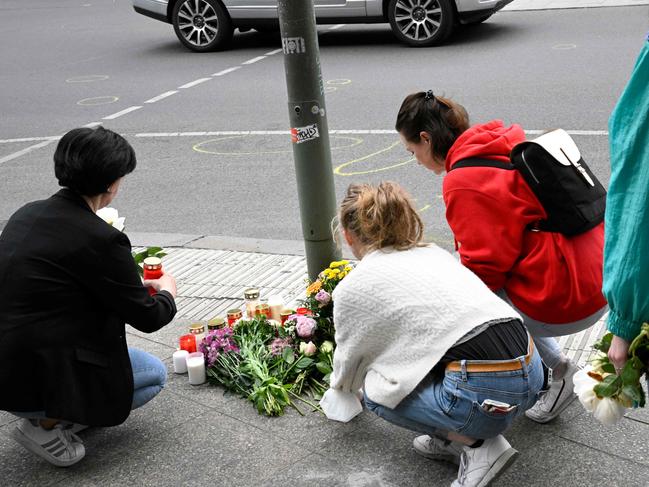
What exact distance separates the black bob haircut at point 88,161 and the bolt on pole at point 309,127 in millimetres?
1223

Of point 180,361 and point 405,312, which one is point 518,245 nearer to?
point 405,312

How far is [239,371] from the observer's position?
4246mm

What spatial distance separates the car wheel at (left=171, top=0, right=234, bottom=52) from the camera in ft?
44.7

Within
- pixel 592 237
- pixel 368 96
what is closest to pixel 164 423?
pixel 592 237

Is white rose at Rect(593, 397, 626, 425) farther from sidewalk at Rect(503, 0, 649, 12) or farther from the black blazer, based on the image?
sidewalk at Rect(503, 0, 649, 12)

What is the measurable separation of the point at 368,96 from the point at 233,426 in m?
7.08

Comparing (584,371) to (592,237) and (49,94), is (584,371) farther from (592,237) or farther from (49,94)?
(49,94)

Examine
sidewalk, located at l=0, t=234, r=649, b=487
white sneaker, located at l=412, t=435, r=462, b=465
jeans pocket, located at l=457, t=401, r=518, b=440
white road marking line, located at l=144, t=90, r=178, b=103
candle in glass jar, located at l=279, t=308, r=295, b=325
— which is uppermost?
jeans pocket, located at l=457, t=401, r=518, b=440

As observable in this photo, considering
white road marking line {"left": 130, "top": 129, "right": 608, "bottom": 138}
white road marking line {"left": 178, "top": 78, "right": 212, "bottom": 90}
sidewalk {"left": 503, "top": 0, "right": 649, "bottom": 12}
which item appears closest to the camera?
white road marking line {"left": 130, "top": 129, "right": 608, "bottom": 138}

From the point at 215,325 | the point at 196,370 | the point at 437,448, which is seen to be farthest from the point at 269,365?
the point at 437,448

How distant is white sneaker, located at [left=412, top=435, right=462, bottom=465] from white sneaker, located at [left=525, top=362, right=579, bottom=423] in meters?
0.46

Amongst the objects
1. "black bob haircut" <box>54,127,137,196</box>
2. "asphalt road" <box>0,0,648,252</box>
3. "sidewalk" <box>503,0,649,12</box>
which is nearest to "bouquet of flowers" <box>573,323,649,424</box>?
"black bob haircut" <box>54,127,137,196</box>

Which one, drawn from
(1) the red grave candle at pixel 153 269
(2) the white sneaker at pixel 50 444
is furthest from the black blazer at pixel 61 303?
(1) the red grave candle at pixel 153 269

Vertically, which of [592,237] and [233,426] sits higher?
[592,237]
